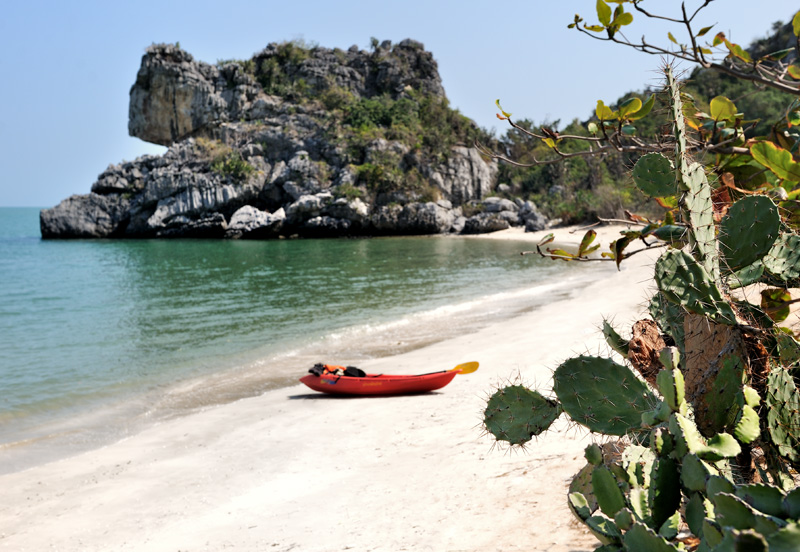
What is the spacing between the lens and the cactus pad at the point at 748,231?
6.44 ft

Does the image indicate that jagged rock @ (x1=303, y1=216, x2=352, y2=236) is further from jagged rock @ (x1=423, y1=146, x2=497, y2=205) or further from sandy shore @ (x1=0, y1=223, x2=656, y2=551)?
sandy shore @ (x1=0, y1=223, x2=656, y2=551)

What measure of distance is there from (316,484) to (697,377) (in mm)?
3133

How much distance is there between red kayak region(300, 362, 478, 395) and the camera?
7020 millimetres

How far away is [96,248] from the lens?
38406 millimetres

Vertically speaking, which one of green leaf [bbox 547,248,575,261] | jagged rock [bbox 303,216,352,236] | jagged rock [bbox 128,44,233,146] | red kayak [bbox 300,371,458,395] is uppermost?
jagged rock [bbox 128,44,233,146]

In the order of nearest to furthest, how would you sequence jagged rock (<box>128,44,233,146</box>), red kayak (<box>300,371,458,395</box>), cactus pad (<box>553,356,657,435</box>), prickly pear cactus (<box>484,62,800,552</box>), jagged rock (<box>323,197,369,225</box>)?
1. prickly pear cactus (<box>484,62,800,552</box>)
2. cactus pad (<box>553,356,657,435</box>)
3. red kayak (<box>300,371,458,395</box>)
4. jagged rock (<box>323,197,369,225</box>)
5. jagged rock (<box>128,44,233,146</box>)

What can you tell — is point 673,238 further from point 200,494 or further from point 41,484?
point 41,484

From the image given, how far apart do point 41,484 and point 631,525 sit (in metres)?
5.71

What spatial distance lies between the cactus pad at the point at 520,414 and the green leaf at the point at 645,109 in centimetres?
140

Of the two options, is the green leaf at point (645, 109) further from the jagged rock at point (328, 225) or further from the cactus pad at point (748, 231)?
the jagged rock at point (328, 225)

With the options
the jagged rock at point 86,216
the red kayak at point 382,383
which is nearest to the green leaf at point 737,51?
the red kayak at point 382,383

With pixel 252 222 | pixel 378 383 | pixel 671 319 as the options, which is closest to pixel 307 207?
pixel 252 222

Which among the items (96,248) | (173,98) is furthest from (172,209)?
(173,98)

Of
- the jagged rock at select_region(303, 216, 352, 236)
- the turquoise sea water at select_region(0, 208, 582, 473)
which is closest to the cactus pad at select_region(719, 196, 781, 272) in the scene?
the turquoise sea water at select_region(0, 208, 582, 473)
